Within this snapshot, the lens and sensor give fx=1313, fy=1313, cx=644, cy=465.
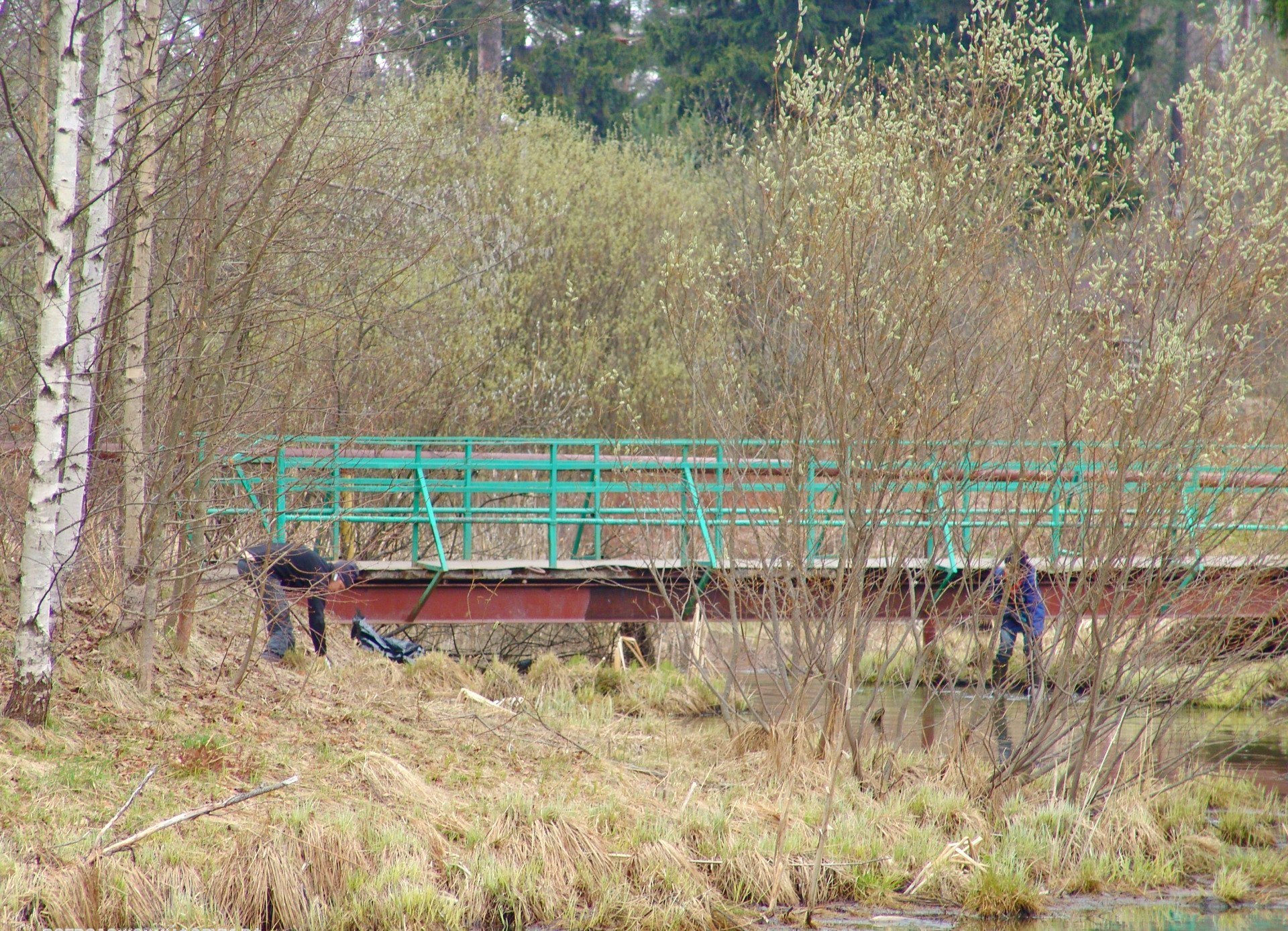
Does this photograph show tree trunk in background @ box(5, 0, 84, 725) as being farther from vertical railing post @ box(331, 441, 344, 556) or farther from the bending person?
vertical railing post @ box(331, 441, 344, 556)

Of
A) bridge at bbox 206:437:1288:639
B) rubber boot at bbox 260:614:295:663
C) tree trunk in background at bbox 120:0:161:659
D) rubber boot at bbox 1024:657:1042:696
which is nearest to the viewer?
bridge at bbox 206:437:1288:639

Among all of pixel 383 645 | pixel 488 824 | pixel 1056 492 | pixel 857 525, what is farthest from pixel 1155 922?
pixel 383 645

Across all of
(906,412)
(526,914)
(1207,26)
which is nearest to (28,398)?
(526,914)

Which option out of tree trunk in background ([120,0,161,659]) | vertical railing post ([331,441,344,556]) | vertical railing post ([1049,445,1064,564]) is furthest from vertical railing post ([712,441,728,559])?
tree trunk in background ([120,0,161,659])

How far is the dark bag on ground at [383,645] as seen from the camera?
13.7m

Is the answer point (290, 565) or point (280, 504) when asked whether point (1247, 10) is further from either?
point (290, 565)

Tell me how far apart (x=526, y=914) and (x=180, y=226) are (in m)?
5.44

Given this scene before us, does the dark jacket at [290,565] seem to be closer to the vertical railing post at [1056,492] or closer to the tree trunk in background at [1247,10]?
the vertical railing post at [1056,492]

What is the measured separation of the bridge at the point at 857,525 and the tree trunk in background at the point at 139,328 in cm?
61

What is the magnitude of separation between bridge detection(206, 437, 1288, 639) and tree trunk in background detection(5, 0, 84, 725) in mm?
1765

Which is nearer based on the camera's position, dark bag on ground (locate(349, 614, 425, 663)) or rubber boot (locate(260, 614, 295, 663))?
rubber boot (locate(260, 614, 295, 663))

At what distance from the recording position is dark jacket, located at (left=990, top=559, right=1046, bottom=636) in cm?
905

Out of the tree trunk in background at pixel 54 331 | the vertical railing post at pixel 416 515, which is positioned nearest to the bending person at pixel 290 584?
the vertical railing post at pixel 416 515

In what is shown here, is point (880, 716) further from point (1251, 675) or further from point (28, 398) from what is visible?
point (1251, 675)
